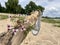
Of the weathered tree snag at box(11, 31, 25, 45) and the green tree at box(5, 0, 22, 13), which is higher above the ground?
the weathered tree snag at box(11, 31, 25, 45)

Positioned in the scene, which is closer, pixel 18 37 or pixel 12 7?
pixel 18 37

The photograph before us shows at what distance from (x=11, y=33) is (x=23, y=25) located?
232 millimetres

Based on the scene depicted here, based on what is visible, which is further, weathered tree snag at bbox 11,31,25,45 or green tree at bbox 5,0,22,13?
green tree at bbox 5,0,22,13

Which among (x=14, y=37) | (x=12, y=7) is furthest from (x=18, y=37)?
(x=12, y=7)

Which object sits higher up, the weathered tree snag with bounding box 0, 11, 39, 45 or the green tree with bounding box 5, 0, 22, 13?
the weathered tree snag with bounding box 0, 11, 39, 45

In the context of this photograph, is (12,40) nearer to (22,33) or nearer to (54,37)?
(22,33)

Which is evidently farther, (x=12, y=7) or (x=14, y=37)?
(x=12, y=7)

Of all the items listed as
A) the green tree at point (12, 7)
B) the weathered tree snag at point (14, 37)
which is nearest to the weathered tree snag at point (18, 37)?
the weathered tree snag at point (14, 37)

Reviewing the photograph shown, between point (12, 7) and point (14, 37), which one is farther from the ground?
point (14, 37)

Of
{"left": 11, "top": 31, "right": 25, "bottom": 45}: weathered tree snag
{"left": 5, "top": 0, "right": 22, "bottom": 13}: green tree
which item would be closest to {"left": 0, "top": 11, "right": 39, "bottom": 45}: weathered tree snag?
{"left": 11, "top": 31, "right": 25, "bottom": 45}: weathered tree snag

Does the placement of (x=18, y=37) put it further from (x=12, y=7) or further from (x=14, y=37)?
(x=12, y=7)

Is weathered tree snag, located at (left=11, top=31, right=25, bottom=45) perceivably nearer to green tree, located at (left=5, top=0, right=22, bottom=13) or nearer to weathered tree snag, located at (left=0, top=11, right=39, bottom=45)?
weathered tree snag, located at (left=0, top=11, right=39, bottom=45)

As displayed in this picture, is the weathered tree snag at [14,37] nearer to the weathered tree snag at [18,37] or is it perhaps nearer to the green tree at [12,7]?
the weathered tree snag at [18,37]

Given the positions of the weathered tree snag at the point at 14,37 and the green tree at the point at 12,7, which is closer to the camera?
the weathered tree snag at the point at 14,37
